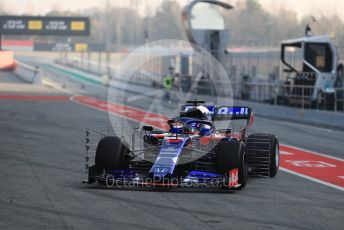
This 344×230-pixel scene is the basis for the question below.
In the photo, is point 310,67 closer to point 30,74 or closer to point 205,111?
point 205,111

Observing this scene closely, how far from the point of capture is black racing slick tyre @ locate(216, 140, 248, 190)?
11797mm

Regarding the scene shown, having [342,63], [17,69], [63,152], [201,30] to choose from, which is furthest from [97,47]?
[63,152]

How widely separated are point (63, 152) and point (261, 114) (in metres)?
20.0

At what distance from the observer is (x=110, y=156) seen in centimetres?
1220

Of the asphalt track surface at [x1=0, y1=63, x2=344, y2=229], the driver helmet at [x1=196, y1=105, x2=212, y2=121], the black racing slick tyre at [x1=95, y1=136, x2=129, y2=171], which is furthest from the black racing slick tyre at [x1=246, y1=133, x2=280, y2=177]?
the black racing slick tyre at [x1=95, y1=136, x2=129, y2=171]

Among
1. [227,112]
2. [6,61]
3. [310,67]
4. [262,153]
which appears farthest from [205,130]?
[6,61]

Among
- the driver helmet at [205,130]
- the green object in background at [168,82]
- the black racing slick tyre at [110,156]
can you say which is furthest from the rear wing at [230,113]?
the green object in background at [168,82]

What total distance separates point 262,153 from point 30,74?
2001 inches

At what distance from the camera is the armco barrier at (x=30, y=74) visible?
60.3 metres

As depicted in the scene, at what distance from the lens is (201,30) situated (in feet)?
159

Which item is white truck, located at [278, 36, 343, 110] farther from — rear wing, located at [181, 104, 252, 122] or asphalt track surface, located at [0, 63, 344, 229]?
rear wing, located at [181, 104, 252, 122]

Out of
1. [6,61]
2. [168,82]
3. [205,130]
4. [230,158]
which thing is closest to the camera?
[230,158]

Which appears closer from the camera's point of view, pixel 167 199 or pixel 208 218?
pixel 208 218

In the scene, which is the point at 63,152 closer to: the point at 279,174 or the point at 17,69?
the point at 279,174
